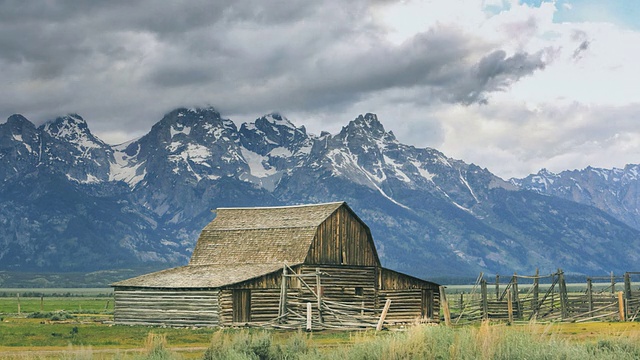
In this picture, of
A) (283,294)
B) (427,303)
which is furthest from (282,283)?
(427,303)

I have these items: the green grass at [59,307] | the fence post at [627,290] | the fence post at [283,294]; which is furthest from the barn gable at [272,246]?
the green grass at [59,307]

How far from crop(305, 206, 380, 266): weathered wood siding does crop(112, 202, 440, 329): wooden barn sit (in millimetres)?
71

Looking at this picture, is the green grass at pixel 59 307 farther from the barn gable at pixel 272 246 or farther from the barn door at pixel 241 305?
the barn door at pixel 241 305

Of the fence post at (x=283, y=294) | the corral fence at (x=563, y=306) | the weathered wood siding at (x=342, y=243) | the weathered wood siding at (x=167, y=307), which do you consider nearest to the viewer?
the corral fence at (x=563, y=306)

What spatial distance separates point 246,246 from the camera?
63.4 metres

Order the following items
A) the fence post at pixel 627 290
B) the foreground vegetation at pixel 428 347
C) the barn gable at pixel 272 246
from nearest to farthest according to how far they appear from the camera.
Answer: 1. the foreground vegetation at pixel 428 347
2. the fence post at pixel 627 290
3. the barn gable at pixel 272 246

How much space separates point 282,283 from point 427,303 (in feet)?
41.4

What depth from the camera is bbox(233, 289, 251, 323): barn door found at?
182 feet

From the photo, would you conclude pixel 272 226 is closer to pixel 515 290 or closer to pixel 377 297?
pixel 377 297

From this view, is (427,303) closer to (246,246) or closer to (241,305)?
(246,246)

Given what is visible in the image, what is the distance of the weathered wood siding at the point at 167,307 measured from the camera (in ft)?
182

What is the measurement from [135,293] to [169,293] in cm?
398

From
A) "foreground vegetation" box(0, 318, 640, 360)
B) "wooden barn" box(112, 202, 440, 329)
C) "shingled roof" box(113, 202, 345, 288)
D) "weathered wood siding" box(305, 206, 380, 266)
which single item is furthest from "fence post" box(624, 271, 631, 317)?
"foreground vegetation" box(0, 318, 640, 360)

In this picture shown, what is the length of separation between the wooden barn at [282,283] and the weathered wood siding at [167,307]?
0.07 meters
